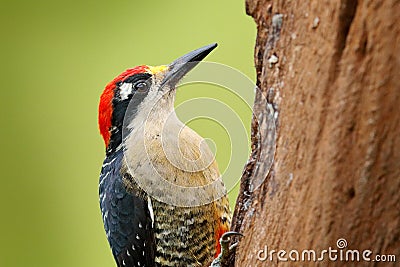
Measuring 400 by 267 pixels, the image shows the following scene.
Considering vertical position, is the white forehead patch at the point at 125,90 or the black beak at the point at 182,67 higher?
the black beak at the point at 182,67

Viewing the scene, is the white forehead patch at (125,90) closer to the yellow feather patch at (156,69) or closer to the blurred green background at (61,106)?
A: the yellow feather patch at (156,69)

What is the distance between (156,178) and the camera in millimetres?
2307

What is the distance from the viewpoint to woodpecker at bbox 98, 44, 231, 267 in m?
2.33

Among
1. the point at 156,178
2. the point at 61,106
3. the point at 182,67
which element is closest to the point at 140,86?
the point at 182,67

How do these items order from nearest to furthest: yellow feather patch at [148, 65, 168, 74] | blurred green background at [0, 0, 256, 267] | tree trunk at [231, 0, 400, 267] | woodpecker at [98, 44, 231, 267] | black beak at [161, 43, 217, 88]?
1. tree trunk at [231, 0, 400, 267]
2. woodpecker at [98, 44, 231, 267]
3. black beak at [161, 43, 217, 88]
4. yellow feather patch at [148, 65, 168, 74]
5. blurred green background at [0, 0, 256, 267]

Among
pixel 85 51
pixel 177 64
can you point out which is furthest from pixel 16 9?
pixel 177 64

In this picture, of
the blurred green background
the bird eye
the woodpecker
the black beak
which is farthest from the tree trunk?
the blurred green background

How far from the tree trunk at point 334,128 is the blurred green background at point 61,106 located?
2.47 m

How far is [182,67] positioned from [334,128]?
1263 mm

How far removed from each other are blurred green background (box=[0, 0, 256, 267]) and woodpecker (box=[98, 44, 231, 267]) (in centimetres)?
136

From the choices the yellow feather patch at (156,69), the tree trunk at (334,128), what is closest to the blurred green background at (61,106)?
the yellow feather patch at (156,69)

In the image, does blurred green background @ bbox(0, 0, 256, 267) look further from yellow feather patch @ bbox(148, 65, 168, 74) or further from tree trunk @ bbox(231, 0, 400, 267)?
tree trunk @ bbox(231, 0, 400, 267)

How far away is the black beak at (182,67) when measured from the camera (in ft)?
8.09

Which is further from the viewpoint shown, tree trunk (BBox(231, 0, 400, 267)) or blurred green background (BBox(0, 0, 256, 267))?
blurred green background (BBox(0, 0, 256, 267))
